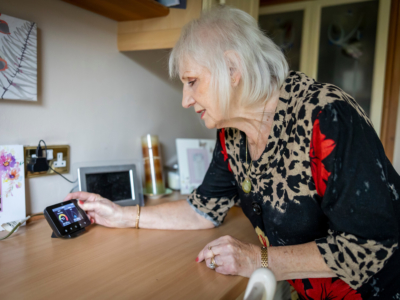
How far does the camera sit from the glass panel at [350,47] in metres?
2.15

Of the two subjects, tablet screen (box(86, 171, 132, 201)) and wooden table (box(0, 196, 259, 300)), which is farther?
tablet screen (box(86, 171, 132, 201))

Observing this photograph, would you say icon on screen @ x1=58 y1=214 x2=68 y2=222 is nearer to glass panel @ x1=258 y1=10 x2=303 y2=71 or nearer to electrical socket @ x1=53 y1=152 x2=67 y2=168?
electrical socket @ x1=53 y1=152 x2=67 y2=168

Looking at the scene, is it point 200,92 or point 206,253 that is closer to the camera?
point 206,253

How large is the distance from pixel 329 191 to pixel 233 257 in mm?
257

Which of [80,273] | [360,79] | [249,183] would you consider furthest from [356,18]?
[80,273]

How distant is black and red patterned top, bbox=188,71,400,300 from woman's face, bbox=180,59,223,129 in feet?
0.51

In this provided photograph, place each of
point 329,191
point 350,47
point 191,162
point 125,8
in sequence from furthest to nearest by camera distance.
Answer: point 350,47 < point 191,162 < point 125,8 < point 329,191

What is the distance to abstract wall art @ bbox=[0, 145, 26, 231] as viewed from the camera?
0.89 metres

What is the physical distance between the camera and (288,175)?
29.5 inches

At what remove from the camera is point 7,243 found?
0.79 metres

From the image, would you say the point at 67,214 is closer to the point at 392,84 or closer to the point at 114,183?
the point at 114,183

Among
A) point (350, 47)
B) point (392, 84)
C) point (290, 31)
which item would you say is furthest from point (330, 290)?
point (290, 31)

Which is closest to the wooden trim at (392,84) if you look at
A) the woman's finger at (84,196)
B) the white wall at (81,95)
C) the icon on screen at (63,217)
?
the white wall at (81,95)

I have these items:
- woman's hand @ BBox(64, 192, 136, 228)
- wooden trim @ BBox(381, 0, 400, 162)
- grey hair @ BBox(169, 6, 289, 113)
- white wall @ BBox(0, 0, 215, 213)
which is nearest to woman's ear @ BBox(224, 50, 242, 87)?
grey hair @ BBox(169, 6, 289, 113)
